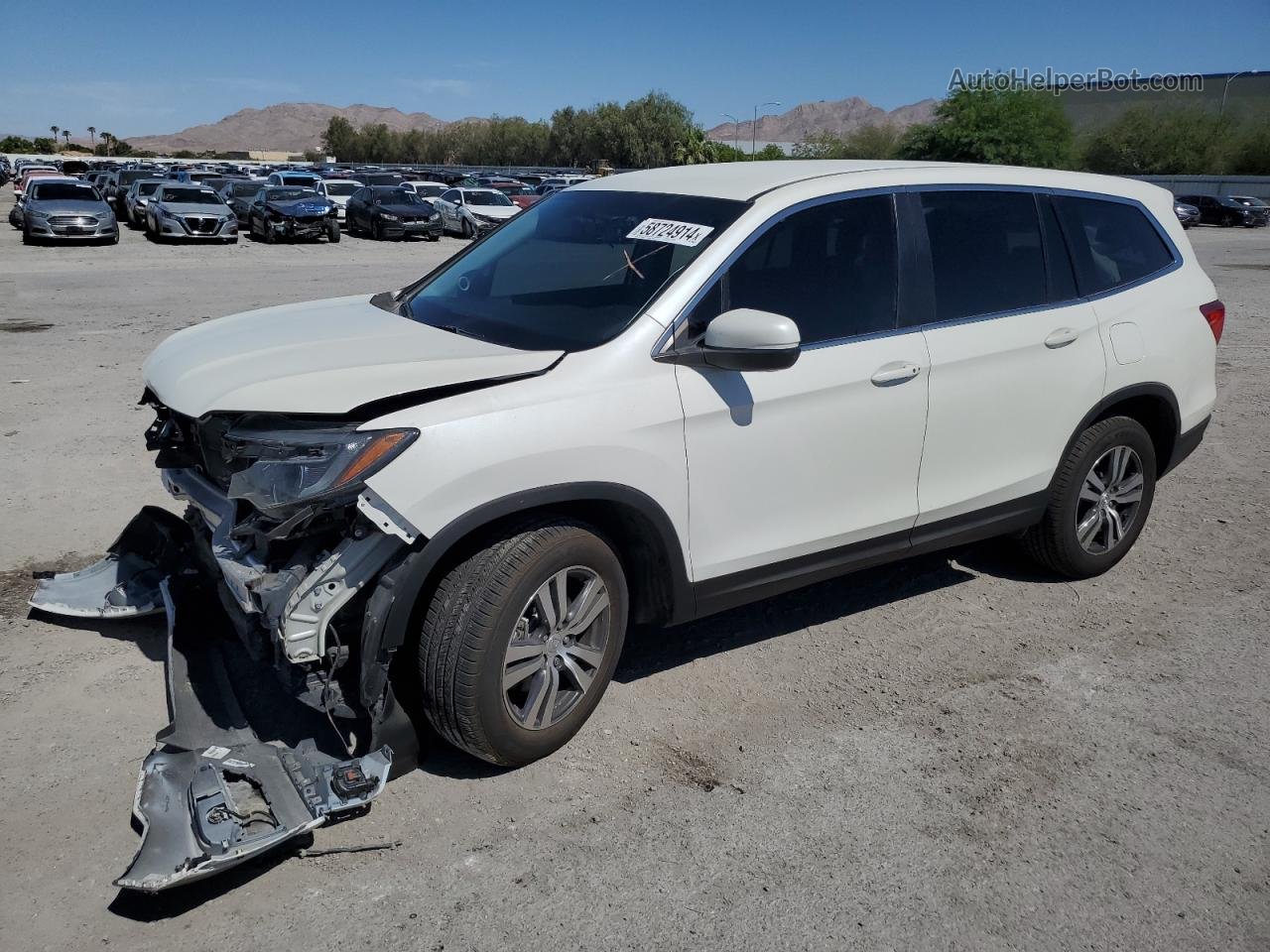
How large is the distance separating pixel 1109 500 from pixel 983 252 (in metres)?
1.50

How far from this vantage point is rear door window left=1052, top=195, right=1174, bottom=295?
4750mm

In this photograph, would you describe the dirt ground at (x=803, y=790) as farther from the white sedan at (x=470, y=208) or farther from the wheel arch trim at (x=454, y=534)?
the white sedan at (x=470, y=208)

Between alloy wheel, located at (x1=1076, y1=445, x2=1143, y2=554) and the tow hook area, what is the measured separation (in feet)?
11.6

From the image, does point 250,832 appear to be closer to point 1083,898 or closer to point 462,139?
point 1083,898

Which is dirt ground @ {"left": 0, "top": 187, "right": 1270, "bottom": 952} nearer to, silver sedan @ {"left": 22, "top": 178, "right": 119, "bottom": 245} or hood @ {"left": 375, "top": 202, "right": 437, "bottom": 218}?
silver sedan @ {"left": 22, "top": 178, "right": 119, "bottom": 245}

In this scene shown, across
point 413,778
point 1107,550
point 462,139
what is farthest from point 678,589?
point 462,139

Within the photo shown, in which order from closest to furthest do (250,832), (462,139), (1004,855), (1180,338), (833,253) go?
(250,832), (1004,855), (833,253), (1180,338), (462,139)

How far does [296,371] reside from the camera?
323 cm

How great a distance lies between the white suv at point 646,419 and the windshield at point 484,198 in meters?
28.2

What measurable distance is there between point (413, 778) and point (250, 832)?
26.6 inches

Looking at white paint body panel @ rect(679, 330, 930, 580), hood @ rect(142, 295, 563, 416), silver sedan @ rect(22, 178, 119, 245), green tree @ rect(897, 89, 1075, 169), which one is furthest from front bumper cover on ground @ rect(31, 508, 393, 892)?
green tree @ rect(897, 89, 1075, 169)

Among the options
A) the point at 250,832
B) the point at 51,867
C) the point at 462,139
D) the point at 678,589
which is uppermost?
the point at 462,139

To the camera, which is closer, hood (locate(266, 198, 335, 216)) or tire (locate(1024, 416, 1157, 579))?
tire (locate(1024, 416, 1157, 579))

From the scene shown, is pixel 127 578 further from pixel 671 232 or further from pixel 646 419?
pixel 671 232
